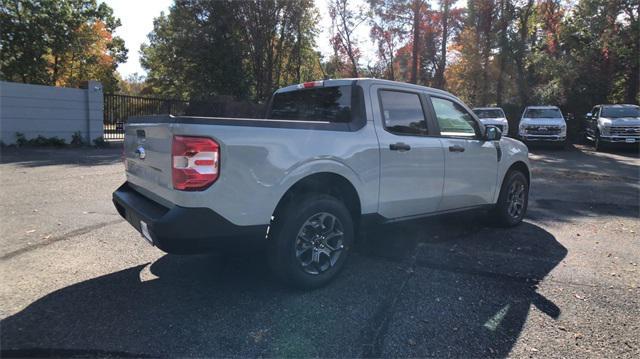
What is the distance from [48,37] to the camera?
96.0ft

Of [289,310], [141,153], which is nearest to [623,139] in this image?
[289,310]

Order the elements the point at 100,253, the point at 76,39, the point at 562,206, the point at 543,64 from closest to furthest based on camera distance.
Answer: the point at 100,253 → the point at 562,206 → the point at 543,64 → the point at 76,39

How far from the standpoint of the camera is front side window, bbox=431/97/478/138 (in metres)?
4.78

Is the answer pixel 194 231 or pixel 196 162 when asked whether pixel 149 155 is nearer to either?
pixel 196 162

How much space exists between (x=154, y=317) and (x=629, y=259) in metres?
4.77

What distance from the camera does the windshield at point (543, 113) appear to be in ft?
60.8

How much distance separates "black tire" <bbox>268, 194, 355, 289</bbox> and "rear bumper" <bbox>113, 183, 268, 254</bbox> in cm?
17

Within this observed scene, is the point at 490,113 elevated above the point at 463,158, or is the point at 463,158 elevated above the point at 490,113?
the point at 490,113

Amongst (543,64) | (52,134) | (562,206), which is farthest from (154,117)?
(543,64)

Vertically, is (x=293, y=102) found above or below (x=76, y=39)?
below

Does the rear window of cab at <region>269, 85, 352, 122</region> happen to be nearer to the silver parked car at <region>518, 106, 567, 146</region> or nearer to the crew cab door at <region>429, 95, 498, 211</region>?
the crew cab door at <region>429, 95, 498, 211</region>

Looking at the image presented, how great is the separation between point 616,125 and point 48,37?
110 ft

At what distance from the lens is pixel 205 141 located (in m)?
2.96

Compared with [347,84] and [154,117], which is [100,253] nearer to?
[154,117]
